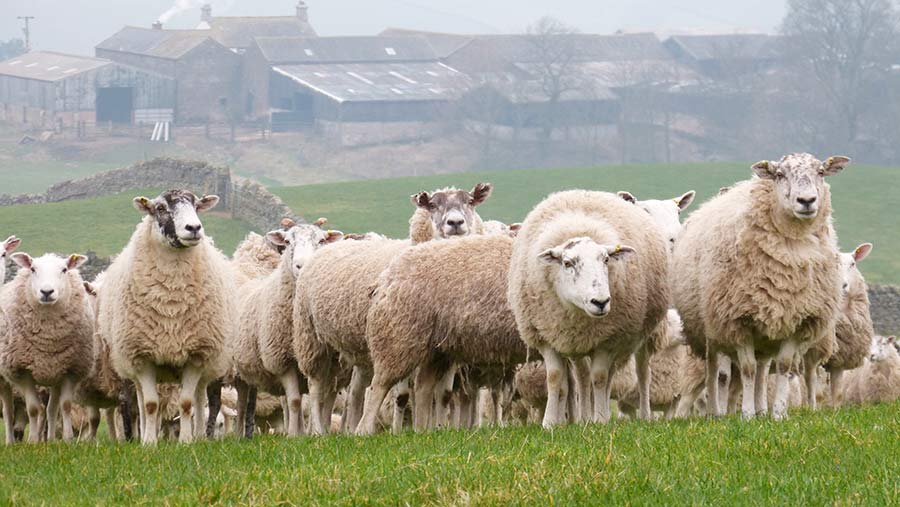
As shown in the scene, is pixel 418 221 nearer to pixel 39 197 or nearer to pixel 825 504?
pixel 825 504

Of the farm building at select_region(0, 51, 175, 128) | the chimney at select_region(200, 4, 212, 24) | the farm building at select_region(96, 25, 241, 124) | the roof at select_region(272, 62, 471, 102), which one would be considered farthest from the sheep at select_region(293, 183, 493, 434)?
the chimney at select_region(200, 4, 212, 24)

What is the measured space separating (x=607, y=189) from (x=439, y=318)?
47012mm

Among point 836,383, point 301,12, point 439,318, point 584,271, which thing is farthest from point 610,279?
point 301,12

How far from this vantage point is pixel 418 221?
1324 centimetres

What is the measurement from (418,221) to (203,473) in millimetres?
5432

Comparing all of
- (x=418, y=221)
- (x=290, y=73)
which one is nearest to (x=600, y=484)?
(x=418, y=221)

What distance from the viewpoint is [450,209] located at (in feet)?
42.2

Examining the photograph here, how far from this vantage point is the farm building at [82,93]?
91.1 meters

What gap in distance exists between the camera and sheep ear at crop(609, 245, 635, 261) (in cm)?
1009

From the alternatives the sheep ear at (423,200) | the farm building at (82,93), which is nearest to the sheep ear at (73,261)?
the sheep ear at (423,200)

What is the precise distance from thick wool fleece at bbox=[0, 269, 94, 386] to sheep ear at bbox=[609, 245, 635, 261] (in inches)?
198

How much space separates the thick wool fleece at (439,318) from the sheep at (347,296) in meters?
0.54

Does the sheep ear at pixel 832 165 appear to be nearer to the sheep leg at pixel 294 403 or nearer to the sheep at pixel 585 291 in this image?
the sheep at pixel 585 291

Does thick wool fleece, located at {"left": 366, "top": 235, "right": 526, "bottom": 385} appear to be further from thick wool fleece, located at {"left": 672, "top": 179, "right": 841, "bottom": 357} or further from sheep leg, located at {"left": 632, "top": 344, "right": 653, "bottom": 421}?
thick wool fleece, located at {"left": 672, "top": 179, "right": 841, "bottom": 357}
